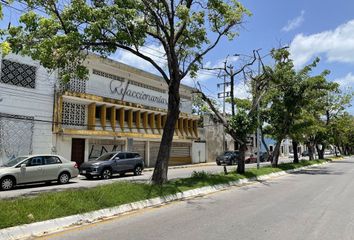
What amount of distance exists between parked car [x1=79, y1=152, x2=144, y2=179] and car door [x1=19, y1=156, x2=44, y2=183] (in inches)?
177

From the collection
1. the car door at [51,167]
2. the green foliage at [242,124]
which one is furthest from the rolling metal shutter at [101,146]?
the green foliage at [242,124]

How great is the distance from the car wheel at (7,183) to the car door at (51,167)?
1666 millimetres

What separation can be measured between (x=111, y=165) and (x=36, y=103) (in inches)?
280

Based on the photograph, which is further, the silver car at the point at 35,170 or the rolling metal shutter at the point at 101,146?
the rolling metal shutter at the point at 101,146

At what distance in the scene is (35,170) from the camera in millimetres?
18281

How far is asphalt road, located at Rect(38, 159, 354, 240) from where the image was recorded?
7.83 meters

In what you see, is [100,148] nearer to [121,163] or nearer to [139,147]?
[139,147]

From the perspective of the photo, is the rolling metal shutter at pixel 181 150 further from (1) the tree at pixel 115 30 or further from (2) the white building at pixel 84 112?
(1) the tree at pixel 115 30

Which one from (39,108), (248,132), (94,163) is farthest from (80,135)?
(248,132)

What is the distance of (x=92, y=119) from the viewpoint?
30.7 metres

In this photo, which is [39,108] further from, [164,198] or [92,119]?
[164,198]

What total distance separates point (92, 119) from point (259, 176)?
1438 centimetres

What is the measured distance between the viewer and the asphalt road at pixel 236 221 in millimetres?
7828

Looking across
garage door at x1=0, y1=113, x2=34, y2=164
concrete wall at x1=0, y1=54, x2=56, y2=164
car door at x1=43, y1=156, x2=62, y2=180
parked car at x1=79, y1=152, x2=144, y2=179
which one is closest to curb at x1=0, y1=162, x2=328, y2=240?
car door at x1=43, y1=156, x2=62, y2=180
